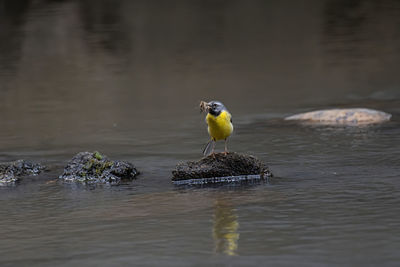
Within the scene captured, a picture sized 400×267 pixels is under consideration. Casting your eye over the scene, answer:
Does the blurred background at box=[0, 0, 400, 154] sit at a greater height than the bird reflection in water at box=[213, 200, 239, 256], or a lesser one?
greater

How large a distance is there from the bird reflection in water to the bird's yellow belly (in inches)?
37.2

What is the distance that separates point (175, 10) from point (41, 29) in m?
6.70

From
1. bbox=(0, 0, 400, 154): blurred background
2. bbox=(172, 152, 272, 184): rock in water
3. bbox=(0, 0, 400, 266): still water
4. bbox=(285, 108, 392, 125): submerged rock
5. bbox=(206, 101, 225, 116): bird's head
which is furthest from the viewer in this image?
bbox=(0, 0, 400, 154): blurred background

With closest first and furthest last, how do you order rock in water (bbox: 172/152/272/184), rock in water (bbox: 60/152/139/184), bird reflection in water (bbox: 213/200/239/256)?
bird reflection in water (bbox: 213/200/239/256) < rock in water (bbox: 172/152/272/184) < rock in water (bbox: 60/152/139/184)

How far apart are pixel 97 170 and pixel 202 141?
256cm

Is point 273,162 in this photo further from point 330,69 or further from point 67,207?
point 330,69

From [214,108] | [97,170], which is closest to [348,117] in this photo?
[214,108]

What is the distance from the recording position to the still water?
6.64m

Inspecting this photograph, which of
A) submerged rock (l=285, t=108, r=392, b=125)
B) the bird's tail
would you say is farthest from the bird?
submerged rock (l=285, t=108, r=392, b=125)

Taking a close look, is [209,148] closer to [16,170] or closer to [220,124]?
[220,124]

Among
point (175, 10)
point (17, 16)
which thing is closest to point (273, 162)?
point (175, 10)

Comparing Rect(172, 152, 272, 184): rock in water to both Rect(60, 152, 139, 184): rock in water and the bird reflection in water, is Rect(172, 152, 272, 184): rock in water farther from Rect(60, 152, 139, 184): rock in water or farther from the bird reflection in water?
the bird reflection in water

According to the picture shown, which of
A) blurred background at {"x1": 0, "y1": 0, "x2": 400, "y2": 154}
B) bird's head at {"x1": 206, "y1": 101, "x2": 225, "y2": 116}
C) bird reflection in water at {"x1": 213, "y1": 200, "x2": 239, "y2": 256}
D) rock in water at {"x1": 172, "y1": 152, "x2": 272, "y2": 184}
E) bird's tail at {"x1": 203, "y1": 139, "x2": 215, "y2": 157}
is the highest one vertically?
blurred background at {"x1": 0, "y1": 0, "x2": 400, "y2": 154}

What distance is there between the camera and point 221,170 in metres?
8.91
